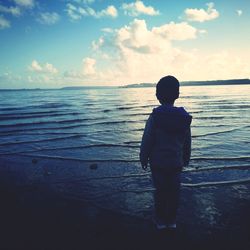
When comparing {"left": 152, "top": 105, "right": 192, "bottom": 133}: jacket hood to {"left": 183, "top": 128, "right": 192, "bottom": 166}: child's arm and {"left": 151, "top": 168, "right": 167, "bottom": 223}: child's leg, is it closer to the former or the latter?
{"left": 183, "top": 128, "right": 192, "bottom": 166}: child's arm

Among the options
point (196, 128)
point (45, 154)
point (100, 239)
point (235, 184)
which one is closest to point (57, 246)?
point (100, 239)

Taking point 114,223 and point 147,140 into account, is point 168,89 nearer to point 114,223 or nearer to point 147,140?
point 147,140

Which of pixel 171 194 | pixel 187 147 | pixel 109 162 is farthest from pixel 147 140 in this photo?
pixel 109 162

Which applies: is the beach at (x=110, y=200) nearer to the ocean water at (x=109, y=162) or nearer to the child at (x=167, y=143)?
the ocean water at (x=109, y=162)

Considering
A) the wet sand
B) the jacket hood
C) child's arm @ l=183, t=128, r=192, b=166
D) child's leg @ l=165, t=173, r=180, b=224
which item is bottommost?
the wet sand

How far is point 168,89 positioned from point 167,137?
2.22 feet

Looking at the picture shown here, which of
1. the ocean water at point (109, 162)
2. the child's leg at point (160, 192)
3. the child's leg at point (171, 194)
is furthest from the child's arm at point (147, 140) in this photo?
the ocean water at point (109, 162)

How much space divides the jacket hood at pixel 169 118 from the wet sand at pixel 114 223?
5.80 feet

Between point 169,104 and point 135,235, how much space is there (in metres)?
2.22

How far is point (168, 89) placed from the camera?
350 centimetres

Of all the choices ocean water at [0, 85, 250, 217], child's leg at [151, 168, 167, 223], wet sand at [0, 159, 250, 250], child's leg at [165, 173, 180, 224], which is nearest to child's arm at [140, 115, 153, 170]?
child's leg at [151, 168, 167, 223]

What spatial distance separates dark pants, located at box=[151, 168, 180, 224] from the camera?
366 centimetres

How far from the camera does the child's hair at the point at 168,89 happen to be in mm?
3475

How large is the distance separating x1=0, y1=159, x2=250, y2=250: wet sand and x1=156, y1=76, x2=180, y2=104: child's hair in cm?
213
